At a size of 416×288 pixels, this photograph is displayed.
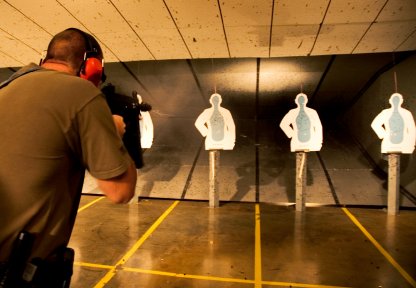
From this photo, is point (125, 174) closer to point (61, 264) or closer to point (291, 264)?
point (61, 264)

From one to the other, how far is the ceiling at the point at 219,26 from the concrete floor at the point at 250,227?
73.0 inches

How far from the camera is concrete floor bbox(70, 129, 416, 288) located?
2.83 meters

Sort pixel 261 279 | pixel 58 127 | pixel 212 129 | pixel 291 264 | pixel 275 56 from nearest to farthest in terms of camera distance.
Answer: pixel 58 127 < pixel 261 279 < pixel 291 264 < pixel 212 129 < pixel 275 56

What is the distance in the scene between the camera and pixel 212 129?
536cm

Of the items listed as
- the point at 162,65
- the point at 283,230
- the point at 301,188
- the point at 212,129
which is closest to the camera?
the point at 283,230

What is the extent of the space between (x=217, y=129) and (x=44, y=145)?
14.8 feet

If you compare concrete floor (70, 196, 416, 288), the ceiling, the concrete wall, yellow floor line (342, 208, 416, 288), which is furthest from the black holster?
the concrete wall

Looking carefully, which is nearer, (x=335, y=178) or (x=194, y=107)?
(x=335, y=178)

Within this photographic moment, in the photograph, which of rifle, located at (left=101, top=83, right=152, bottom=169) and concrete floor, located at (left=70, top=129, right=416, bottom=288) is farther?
concrete floor, located at (left=70, top=129, right=416, bottom=288)

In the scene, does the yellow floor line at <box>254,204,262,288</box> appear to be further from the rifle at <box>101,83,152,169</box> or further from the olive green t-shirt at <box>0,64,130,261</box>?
the olive green t-shirt at <box>0,64,130,261</box>

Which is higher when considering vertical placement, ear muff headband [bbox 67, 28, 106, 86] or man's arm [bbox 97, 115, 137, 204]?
ear muff headband [bbox 67, 28, 106, 86]

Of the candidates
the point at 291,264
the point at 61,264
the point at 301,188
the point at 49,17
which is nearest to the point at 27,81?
the point at 61,264

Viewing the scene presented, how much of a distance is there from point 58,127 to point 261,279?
245 centimetres

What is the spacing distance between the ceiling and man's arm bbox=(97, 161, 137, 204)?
3.59 meters
